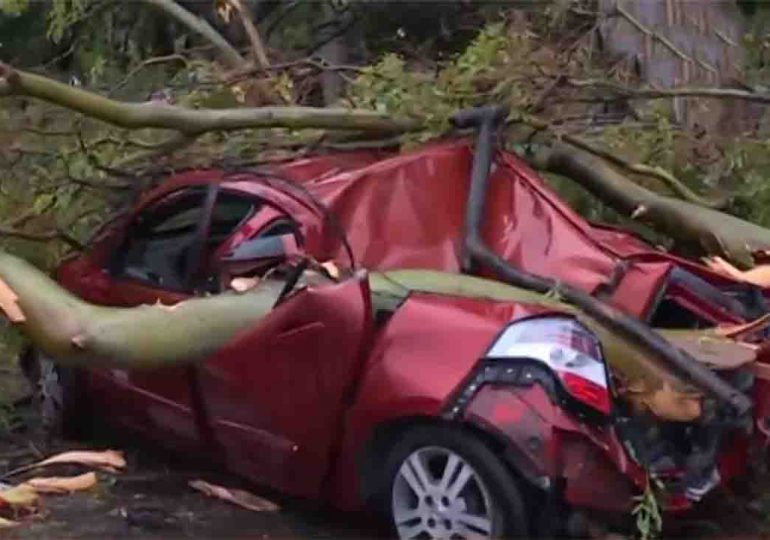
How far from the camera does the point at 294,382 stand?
548cm

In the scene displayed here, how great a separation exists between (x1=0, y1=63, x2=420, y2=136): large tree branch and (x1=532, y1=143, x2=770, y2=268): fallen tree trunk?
88cm

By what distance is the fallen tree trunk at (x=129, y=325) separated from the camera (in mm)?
5344

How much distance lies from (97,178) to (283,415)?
6.83 feet

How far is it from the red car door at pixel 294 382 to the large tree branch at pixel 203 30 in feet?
12.5

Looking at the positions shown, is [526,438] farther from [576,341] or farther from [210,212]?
[210,212]

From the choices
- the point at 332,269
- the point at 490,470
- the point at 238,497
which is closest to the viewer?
the point at 490,470

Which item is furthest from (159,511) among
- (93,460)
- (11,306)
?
(11,306)

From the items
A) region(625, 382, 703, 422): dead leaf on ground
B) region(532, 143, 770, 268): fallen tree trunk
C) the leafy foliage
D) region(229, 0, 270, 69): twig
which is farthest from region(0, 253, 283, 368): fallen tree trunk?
region(229, 0, 270, 69): twig

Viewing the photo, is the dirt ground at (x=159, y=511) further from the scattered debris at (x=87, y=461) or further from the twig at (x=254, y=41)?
the twig at (x=254, y=41)

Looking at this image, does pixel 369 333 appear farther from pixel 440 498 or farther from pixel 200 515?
pixel 200 515

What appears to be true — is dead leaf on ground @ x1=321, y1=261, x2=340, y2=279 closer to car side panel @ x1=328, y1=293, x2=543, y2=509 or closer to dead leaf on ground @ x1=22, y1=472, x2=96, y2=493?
car side panel @ x1=328, y1=293, x2=543, y2=509

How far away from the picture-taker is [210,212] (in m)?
6.25

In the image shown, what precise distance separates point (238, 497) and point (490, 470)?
5.13ft

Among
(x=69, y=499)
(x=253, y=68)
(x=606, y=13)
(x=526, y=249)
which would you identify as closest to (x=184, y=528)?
(x=69, y=499)
